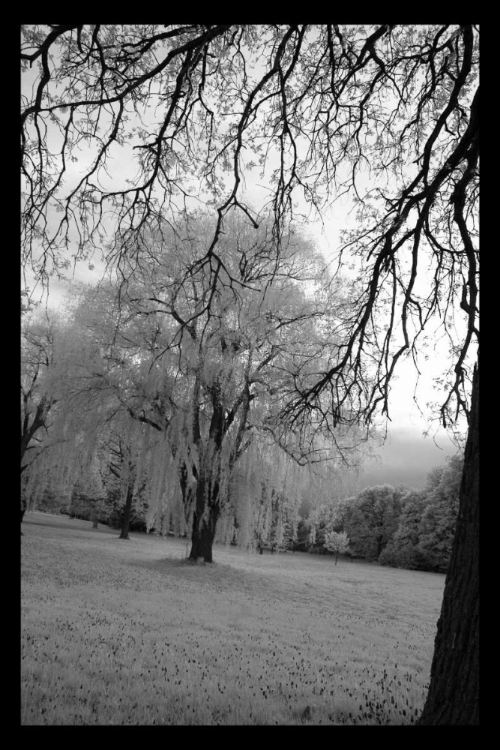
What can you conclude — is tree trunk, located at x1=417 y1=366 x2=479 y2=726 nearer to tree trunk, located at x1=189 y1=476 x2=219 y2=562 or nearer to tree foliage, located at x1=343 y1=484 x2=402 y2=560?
tree trunk, located at x1=189 y1=476 x2=219 y2=562

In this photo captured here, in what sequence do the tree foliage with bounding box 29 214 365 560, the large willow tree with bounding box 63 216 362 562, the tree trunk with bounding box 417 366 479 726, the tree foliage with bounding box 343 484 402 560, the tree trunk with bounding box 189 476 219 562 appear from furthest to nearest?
the tree foliage with bounding box 343 484 402 560, the tree trunk with bounding box 189 476 219 562, the tree foliage with bounding box 29 214 365 560, the large willow tree with bounding box 63 216 362 562, the tree trunk with bounding box 417 366 479 726

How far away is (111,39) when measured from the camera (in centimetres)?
395

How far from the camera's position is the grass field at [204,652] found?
379cm

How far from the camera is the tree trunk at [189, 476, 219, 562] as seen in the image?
44.5 ft

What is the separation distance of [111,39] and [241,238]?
10039 mm

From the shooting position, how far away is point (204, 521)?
14.1m

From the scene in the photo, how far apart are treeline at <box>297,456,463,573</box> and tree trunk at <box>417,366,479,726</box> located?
25.0 metres

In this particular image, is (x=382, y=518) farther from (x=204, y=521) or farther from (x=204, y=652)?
(x=204, y=652)

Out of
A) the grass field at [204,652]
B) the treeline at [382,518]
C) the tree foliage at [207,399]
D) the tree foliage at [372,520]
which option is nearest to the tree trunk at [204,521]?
the tree foliage at [207,399]

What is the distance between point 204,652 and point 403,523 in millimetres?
36451

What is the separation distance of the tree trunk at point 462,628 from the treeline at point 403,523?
2504 centimetres

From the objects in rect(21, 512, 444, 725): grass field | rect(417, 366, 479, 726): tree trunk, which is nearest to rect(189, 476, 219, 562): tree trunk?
rect(21, 512, 444, 725): grass field

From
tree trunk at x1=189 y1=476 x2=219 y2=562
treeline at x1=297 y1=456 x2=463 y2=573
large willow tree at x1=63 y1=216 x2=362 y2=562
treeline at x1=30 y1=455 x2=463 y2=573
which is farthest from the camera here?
treeline at x1=297 y1=456 x2=463 y2=573
